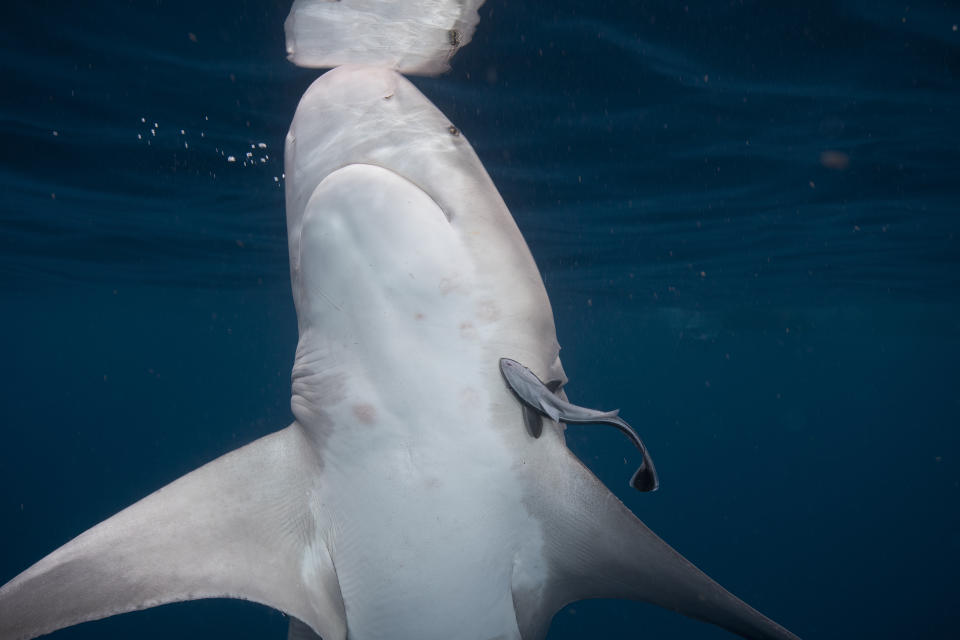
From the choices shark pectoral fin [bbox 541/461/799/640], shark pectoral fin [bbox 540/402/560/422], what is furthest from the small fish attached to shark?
shark pectoral fin [bbox 541/461/799/640]

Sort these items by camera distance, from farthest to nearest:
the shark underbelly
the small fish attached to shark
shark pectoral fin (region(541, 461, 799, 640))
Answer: the shark underbelly → shark pectoral fin (region(541, 461, 799, 640)) → the small fish attached to shark

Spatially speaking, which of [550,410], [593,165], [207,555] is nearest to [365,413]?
[550,410]

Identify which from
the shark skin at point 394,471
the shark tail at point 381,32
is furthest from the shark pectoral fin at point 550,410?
the shark tail at point 381,32

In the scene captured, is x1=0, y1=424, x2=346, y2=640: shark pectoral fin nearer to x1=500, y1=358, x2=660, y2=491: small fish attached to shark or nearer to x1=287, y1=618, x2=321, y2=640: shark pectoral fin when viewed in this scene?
x1=287, y1=618, x2=321, y2=640: shark pectoral fin

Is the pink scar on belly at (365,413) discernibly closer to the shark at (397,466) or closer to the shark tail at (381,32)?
the shark at (397,466)

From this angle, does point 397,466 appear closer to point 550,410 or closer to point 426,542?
point 426,542

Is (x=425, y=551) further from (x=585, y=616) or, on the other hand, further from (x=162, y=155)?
(x=585, y=616)

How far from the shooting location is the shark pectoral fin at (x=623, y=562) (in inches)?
92.2

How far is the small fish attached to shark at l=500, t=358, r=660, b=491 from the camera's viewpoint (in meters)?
1.97

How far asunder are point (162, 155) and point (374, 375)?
11337mm

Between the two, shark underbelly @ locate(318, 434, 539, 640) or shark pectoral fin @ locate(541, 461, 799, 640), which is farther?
shark underbelly @ locate(318, 434, 539, 640)

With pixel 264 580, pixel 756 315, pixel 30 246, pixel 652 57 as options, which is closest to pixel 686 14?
pixel 652 57

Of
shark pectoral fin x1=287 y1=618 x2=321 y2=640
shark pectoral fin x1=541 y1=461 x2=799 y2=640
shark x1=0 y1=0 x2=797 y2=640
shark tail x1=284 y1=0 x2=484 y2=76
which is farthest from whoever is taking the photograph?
shark tail x1=284 y1=0 x2=484 y2=76

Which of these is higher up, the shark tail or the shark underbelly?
the shark tail
